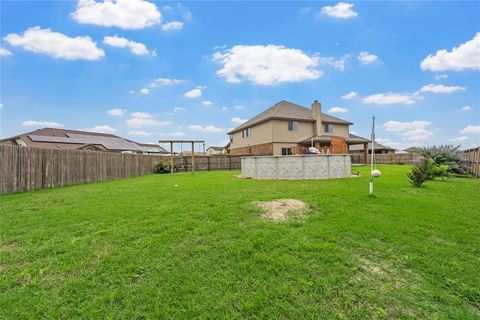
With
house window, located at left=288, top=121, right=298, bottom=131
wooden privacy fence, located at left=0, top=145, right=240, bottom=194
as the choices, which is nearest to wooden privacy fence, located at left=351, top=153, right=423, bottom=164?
house window, located at left=288, top=121, right=298, bottom=131

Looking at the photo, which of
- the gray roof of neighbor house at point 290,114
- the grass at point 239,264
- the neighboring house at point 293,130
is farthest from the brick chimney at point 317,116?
the grass at point 239,264

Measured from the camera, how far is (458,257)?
3.37m

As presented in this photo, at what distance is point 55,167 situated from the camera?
10289 mm

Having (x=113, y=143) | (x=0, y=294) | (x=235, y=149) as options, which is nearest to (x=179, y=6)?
(x=0, y=294)

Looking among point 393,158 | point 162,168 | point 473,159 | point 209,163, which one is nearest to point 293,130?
point 209,163

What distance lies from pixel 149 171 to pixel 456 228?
64.9 ft

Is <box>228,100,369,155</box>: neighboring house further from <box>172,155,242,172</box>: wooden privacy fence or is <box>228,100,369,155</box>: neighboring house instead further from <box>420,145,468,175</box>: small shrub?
<box>420,145,468,175</box>: small shrub

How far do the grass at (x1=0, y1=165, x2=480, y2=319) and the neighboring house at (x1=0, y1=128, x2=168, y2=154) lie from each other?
28708 millimetres

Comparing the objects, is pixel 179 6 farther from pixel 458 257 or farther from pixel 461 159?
pixel 461 159

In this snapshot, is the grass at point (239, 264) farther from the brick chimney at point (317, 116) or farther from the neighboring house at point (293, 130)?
the brick chimney at point (317, 116)

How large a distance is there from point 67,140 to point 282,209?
4370 cm

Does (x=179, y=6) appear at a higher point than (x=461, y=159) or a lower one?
higher

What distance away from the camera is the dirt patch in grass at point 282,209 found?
190 inches

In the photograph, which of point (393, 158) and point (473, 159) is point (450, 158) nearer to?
point (473, 159)
